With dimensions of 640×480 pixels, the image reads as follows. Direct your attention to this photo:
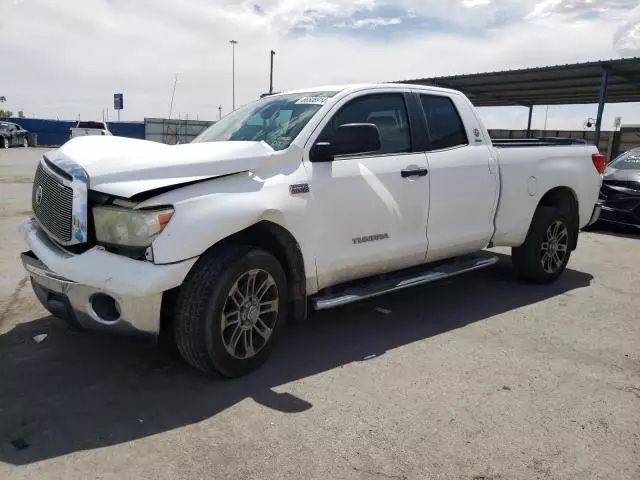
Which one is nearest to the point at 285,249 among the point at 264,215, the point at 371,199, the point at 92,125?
the point at 264,215

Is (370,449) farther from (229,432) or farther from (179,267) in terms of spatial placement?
(179,267)

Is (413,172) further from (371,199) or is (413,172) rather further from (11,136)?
(11,136)

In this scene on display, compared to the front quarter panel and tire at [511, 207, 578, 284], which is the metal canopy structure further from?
the front quarter panel

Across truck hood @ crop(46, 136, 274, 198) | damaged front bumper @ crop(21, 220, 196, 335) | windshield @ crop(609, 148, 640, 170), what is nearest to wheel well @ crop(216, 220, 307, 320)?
truck hood @ crop(46, 136, 274, 198)

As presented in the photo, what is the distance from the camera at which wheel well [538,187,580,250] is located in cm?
584

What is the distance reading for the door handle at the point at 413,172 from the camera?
4.16 meters

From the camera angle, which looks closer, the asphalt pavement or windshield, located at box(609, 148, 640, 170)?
the asphalt pavement

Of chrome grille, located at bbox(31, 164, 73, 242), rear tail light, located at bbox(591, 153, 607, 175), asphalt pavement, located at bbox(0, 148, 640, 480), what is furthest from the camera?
rear tail light, located at bbox(591, 153, 607, 175)

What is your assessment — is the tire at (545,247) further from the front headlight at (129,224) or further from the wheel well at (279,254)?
the front headlight at (129,224)

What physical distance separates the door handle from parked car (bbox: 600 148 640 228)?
6.20m

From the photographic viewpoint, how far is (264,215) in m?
3.34

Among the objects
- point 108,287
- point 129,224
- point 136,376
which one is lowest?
point 136,376

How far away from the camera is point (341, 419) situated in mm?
2998

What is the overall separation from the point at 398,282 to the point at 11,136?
119ft
